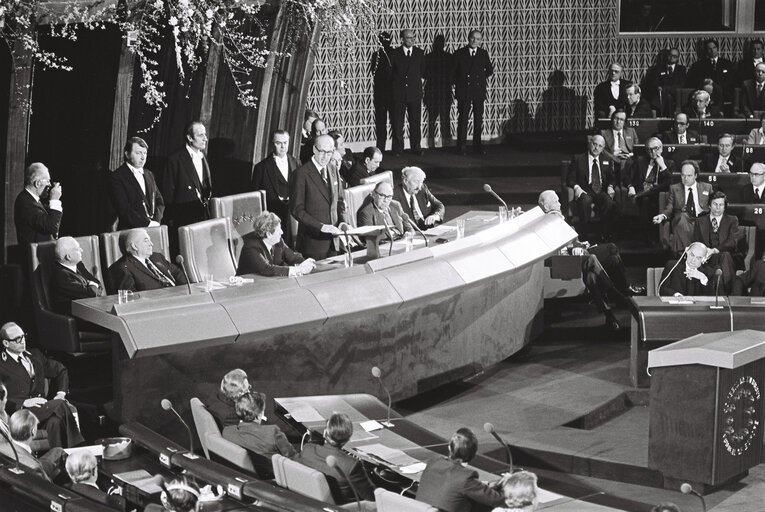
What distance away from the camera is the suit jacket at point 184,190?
8914mm

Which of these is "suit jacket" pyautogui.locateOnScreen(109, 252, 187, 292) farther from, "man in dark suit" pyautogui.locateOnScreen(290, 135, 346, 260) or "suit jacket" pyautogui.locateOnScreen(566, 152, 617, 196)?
"suit jacket" pyautogui.locateOnScreen(566, 152, 617, 196)

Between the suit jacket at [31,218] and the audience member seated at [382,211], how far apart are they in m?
2.24

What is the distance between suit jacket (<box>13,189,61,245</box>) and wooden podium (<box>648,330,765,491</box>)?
3.79 metres

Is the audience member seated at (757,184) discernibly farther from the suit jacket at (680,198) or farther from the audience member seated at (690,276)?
the audience member seated at (690,276)

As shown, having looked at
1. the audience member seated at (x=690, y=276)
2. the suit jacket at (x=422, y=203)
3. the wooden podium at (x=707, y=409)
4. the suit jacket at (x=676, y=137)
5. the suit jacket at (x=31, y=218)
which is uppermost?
the suit jacket at (x=676, y=137)

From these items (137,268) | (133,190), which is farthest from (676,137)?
(137,268)

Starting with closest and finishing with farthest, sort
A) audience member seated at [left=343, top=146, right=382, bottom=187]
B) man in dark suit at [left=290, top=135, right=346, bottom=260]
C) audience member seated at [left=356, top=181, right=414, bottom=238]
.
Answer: man in dark suit at [left=290, top=135, right=346, bottom=260]
audience member seated at [left=356, top=181, right=414, bottom=238]
audience member seated at [left=343, top=146, right=382, bottom=187]

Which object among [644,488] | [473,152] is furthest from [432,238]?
[473,152]

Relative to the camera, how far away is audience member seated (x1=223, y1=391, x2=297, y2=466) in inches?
238

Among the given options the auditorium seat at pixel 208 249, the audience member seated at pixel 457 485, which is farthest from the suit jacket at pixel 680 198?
the audience member seated at pixel 457 485

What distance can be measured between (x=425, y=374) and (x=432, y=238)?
1039 millimetres

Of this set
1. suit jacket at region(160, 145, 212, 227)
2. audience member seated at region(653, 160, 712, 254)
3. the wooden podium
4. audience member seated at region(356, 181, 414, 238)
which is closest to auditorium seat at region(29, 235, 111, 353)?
suit jacket at region(160, 145, 212, 227)

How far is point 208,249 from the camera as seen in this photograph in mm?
8234

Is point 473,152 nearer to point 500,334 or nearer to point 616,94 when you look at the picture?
point 616,94
